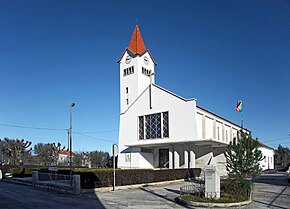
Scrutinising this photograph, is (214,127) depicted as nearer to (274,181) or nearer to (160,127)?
(160,127)

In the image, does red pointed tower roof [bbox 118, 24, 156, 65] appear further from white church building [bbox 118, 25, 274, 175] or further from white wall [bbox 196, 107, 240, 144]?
white wall [bbox 196, 107, 240, 144]

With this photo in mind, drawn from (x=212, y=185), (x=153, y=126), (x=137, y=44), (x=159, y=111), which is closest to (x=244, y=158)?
(x=212, y=185)

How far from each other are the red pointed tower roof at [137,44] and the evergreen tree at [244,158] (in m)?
32.7

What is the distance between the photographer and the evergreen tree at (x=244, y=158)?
61.0ft

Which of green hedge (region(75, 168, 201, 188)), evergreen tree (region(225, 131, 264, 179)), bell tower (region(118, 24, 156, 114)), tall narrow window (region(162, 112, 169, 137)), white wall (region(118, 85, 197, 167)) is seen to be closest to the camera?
evergreen tree (region(225, 131, 264, 179))

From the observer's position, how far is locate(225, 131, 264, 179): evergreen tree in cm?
1859

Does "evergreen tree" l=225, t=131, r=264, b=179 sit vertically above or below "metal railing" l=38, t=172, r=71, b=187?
above

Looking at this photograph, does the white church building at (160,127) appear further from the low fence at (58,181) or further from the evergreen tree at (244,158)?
the low fence at (58,181)

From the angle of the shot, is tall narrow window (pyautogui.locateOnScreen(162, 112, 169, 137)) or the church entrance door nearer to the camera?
tall narrow window (pyautogui.locateOnScreen(162, 112, 169, 137))

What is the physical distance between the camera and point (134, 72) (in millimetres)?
48156

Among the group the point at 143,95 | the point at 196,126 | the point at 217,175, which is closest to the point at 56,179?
the point at 217,175

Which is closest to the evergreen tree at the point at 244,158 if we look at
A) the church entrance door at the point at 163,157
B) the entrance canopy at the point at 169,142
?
the entrance canopy at the point at 169,142

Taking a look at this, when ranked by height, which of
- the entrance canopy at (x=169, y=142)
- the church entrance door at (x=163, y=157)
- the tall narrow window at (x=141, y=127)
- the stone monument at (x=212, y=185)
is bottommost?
the church entrance door at (x=163, y=157)

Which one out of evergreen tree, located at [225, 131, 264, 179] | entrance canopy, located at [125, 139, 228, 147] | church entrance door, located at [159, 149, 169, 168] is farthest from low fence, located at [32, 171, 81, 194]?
church entrance door, located at [159, 149, 169, 168]
